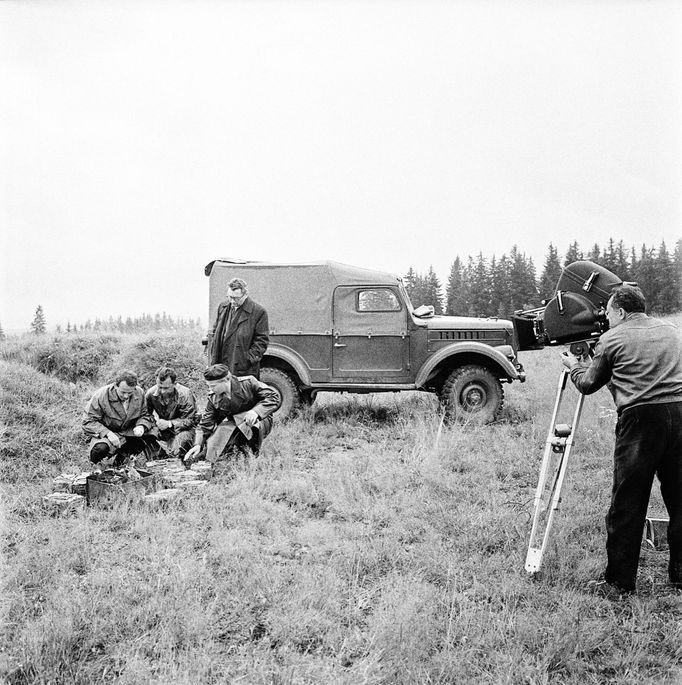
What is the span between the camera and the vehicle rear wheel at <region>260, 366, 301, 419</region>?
28.9 feet

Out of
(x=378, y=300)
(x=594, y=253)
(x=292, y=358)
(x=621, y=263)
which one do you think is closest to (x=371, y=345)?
(x=378, y=300)

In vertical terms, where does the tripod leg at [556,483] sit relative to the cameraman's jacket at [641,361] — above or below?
below

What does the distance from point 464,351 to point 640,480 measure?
206 inches

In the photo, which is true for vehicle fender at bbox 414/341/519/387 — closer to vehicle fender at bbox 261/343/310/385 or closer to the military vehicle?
the military vehicle

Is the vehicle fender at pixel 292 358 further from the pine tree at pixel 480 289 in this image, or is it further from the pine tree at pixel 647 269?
the pine tree at pixel 647 269

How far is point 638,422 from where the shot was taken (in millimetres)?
3541

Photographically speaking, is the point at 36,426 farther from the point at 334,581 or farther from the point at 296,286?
the point at 334,581

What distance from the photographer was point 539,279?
73.5ft

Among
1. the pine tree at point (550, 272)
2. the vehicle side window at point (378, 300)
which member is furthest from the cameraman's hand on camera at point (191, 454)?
the pine tree at point (550, 272)

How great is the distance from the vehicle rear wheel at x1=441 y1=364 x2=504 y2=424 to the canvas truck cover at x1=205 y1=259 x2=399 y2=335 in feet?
5.54

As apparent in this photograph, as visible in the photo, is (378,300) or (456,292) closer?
(378,300)

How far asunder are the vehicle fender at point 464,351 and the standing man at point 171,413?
336cm

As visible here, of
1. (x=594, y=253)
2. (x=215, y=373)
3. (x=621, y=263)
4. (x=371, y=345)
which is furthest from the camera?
(x=594, y=253)

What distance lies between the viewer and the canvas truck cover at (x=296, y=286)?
8.99 metres
